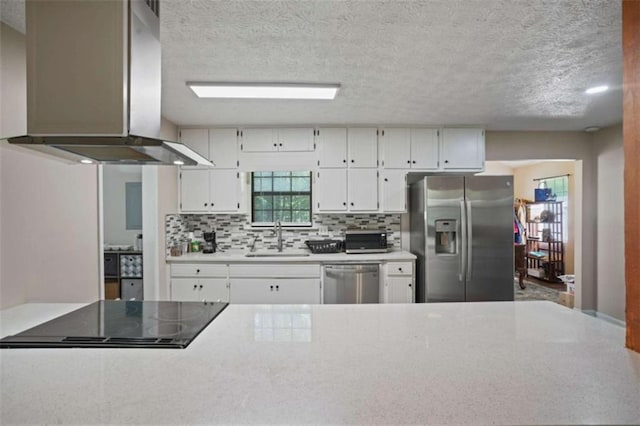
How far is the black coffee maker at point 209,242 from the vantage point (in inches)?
150

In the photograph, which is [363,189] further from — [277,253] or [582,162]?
[582,162]

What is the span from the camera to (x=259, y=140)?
3740mm

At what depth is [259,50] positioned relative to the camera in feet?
6.50

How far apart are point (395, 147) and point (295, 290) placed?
1.99 metres

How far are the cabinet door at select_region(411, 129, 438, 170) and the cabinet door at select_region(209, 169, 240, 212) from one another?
2080 mm

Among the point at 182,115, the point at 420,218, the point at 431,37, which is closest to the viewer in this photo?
the point at 431,37

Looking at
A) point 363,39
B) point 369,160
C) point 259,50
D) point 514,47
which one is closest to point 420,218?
point 369,160

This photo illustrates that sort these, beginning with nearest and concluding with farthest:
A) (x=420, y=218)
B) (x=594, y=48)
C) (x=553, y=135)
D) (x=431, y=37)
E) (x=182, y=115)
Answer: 1. (x=431, y=37)
2. (x=594, y=48)
3. (x=182, y=115)
4. (x=420, y=218)
5. (x=553, y=135)

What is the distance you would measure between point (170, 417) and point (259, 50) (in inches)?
75.6

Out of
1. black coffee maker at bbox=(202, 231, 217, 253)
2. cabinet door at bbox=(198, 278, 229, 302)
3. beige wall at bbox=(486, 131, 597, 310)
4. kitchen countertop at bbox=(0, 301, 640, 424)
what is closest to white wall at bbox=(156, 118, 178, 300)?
cabinet door at bbox=(198, 278, 229, 302)

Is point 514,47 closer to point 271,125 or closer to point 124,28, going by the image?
point 124,28

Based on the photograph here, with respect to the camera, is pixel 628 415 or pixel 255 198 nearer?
pixel 628 415

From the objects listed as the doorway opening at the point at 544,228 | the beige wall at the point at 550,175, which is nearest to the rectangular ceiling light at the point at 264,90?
the doorway opening at the point at 544,228

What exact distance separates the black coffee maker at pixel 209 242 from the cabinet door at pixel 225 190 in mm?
336
